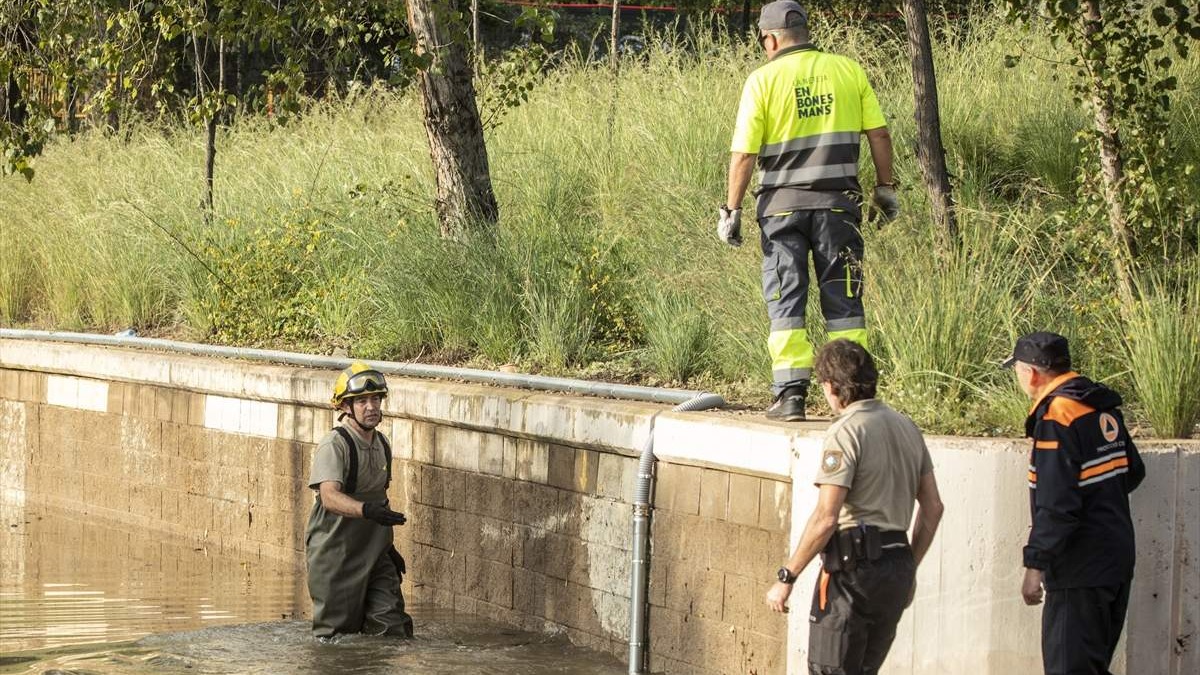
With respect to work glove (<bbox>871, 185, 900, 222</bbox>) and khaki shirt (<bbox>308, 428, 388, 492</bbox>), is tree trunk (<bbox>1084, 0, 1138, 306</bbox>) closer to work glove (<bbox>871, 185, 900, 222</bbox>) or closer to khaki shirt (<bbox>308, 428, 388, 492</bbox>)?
work glove (<bbox>871, 185, 900, 222</bbox>)

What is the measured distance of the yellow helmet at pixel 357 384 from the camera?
28.1ft

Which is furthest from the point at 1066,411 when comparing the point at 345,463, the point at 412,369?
the point at 412,369

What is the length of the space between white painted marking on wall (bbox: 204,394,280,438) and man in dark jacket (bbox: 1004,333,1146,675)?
6961 millimetres

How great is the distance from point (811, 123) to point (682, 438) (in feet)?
5.49

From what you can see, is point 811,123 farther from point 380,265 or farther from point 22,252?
point 22,252

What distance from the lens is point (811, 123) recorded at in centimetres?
809

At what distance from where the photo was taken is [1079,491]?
6.04 meters

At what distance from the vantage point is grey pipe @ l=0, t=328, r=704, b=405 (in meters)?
9.08

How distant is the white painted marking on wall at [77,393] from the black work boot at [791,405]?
7545 millimetres

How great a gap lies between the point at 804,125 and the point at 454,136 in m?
5.06

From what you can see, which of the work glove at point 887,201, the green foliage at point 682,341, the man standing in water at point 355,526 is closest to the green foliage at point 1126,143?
the work glove at point 887,201

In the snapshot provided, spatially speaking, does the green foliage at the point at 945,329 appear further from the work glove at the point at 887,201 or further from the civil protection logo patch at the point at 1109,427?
the civil protection logo patch at the point at 1109,427

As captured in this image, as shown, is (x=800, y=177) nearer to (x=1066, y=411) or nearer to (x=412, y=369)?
(x=1066, y=411)

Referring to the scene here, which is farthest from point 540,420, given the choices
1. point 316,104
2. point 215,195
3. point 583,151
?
point 316,104
